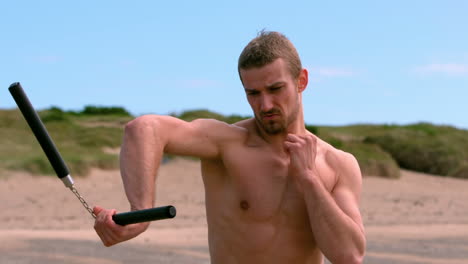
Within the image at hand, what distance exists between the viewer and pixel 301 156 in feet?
10.0

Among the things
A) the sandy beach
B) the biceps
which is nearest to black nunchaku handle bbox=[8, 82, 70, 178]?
the biceps

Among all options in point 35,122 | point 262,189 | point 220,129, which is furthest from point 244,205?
point 35,122

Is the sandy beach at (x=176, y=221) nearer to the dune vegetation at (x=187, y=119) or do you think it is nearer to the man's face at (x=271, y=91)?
the dune vegetation at (x=187, y=119)

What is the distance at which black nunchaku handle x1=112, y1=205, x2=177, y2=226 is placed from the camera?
7.61 feet

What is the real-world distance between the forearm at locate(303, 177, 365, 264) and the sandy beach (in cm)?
563

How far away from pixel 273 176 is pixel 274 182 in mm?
30

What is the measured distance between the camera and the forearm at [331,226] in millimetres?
2994

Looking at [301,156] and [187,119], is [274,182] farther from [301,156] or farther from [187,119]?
[187,119]

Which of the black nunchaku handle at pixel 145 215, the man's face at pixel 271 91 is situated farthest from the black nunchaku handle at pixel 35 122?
the man's face at pixel 271 91

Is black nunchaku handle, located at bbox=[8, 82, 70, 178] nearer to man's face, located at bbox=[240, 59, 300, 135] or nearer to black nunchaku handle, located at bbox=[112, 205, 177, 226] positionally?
black nunchaku handle, located at bbox=[112, 205, 177, 226]

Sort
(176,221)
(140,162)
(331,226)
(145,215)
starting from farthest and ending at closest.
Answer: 1. (176,221)
2. (331,226)
3. (140,162)
4. (145,215)

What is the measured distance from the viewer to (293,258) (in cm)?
336

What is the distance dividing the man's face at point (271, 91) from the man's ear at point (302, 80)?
0.21 feet

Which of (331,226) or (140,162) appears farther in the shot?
(331,226)
